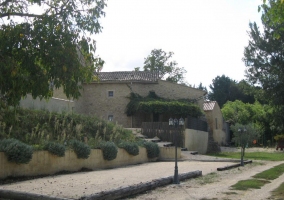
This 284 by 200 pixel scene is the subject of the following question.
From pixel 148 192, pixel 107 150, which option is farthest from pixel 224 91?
pixel 148 192

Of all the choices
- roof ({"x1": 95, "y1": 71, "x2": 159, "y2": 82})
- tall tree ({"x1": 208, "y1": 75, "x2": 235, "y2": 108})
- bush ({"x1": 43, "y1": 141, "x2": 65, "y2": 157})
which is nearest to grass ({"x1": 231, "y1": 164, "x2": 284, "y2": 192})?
bush ({"x1": 43, "y1": 141, "x2": 65, "y2": 157})

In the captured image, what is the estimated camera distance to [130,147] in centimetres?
2230

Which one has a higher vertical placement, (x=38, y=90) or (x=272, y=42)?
(x=272, y=42)

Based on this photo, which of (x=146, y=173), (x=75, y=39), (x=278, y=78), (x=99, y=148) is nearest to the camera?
(x=75, y=39)

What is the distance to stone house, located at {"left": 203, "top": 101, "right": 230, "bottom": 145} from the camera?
4581cm

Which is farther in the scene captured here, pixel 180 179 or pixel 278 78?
pixel 278 78

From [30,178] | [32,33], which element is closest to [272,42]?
[30,178]

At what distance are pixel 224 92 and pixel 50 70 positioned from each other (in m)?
72.6

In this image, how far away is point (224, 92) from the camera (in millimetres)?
80062

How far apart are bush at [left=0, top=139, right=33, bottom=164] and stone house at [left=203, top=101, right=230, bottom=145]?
3266cm

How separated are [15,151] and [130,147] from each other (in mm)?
8690

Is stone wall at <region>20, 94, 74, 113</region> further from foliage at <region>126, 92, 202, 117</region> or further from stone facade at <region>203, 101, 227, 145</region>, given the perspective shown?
stone facade at <region>203, 101, 227, 145</region>

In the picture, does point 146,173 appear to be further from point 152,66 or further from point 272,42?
point 152,66

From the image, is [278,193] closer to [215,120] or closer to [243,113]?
[215,120]
